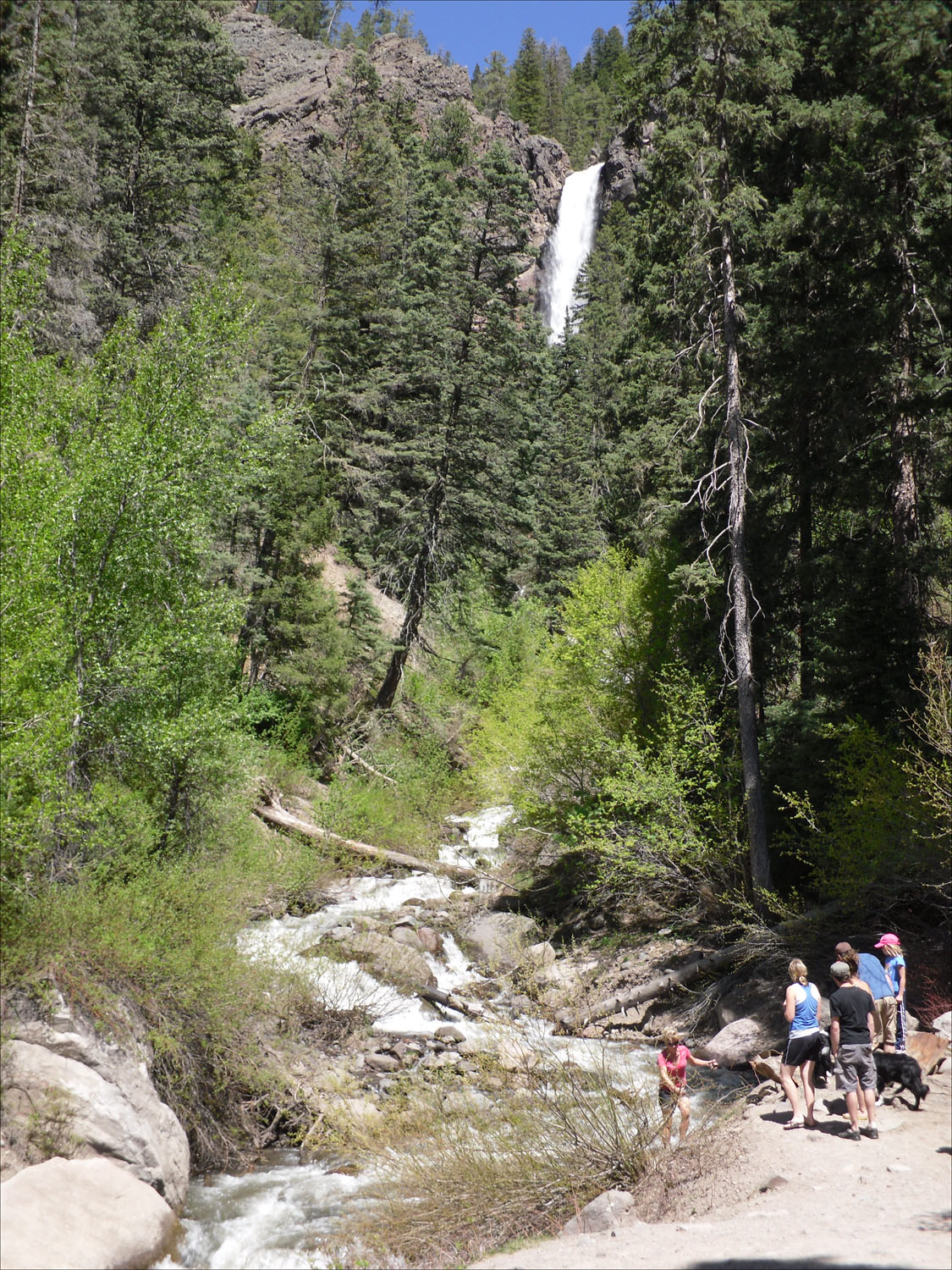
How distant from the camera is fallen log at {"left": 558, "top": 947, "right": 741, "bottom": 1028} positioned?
14.9 meters

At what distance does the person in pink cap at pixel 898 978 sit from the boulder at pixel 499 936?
7400 mm

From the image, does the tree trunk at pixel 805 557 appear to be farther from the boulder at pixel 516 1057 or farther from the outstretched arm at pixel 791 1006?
the boulder at pixel 516 1057

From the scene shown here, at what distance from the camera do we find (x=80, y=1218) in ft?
25.3

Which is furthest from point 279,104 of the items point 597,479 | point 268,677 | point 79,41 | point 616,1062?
point 616,1062

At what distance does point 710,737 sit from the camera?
16.7 metres

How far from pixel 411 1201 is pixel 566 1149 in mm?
1568

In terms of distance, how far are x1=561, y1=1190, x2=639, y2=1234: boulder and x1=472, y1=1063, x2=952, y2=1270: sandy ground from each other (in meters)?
0.11

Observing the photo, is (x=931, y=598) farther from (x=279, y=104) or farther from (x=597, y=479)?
(x=279, y=104)

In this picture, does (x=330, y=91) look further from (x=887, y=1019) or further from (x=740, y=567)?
(x=887, y=1019)

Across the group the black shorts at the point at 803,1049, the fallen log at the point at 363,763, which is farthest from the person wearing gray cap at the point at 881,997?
the fallen log at the point at 363,763

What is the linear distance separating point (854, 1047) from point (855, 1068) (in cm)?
47

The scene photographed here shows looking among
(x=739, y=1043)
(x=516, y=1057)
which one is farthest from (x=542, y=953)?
(x=516, y=1057)

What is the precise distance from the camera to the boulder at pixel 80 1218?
23.7ft


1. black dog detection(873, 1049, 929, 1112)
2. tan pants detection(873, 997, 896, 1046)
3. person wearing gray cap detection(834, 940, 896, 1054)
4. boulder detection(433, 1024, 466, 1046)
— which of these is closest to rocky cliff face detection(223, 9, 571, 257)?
boulder detection(433, 1024, 466, 1046)
